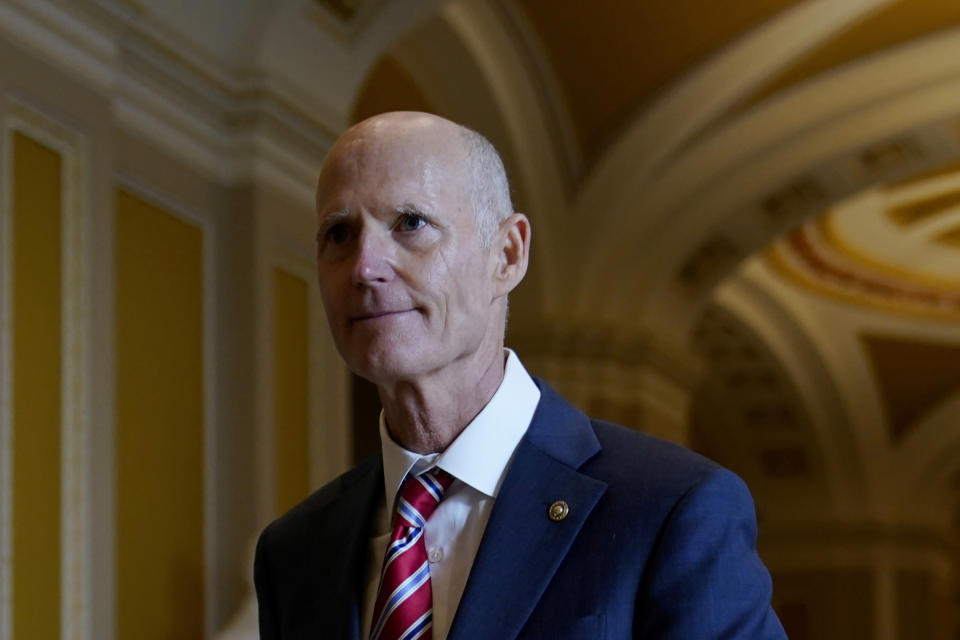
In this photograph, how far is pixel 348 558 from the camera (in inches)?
74.3

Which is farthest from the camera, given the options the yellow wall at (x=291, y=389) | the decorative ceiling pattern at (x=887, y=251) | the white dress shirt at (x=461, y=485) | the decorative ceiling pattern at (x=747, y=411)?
the decorative ceiling pattern at (x=747, y=411)

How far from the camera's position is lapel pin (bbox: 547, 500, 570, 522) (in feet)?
5.77

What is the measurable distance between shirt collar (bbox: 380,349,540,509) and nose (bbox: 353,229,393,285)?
0.72 ft

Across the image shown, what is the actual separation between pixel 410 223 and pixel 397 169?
6cm

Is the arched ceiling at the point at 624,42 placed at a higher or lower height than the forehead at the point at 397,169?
higher

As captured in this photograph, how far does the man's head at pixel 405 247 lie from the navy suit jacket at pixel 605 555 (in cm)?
17

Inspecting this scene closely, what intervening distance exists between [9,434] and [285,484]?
1841 mm

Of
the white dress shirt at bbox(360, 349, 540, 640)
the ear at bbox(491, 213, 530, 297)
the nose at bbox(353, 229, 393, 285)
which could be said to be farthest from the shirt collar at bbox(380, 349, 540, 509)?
the nose at bbox(353, 229, 393, 285)

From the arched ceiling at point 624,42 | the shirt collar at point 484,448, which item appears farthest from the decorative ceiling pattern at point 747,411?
the shirt collar at point 484,448

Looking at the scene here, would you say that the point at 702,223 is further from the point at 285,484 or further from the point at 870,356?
the point at 870,356

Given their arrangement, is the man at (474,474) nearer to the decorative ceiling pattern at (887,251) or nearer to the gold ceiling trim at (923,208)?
the decorative ceiling pattern at (887,251)

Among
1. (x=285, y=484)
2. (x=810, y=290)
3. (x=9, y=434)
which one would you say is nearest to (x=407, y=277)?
(x=9, y=434)

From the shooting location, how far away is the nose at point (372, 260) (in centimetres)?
172

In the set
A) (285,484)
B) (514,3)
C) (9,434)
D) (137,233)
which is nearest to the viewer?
A: (9,434)
